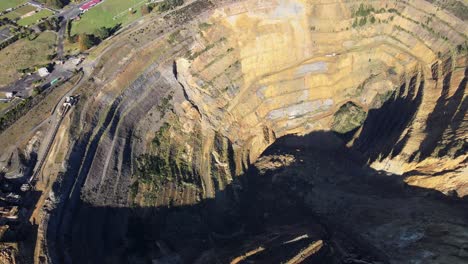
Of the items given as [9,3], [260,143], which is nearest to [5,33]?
[9,3]

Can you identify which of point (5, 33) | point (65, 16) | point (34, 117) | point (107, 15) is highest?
point (65, 16)

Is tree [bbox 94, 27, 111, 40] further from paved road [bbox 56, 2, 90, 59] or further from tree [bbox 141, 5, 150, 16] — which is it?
tree [bbox 141, 5, 150, 16]

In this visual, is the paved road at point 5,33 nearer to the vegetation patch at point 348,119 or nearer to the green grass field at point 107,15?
the green grass field at point 107,15

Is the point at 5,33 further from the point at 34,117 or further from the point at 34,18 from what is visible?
the point at 34,117

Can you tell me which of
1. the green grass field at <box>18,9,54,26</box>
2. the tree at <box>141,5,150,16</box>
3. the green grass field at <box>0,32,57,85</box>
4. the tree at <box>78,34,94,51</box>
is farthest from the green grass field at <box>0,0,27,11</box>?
the tree at <box>141,5,150,16</box>

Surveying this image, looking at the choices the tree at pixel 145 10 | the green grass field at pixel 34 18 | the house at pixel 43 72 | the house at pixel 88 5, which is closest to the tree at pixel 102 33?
the tree at pixel 145 10
